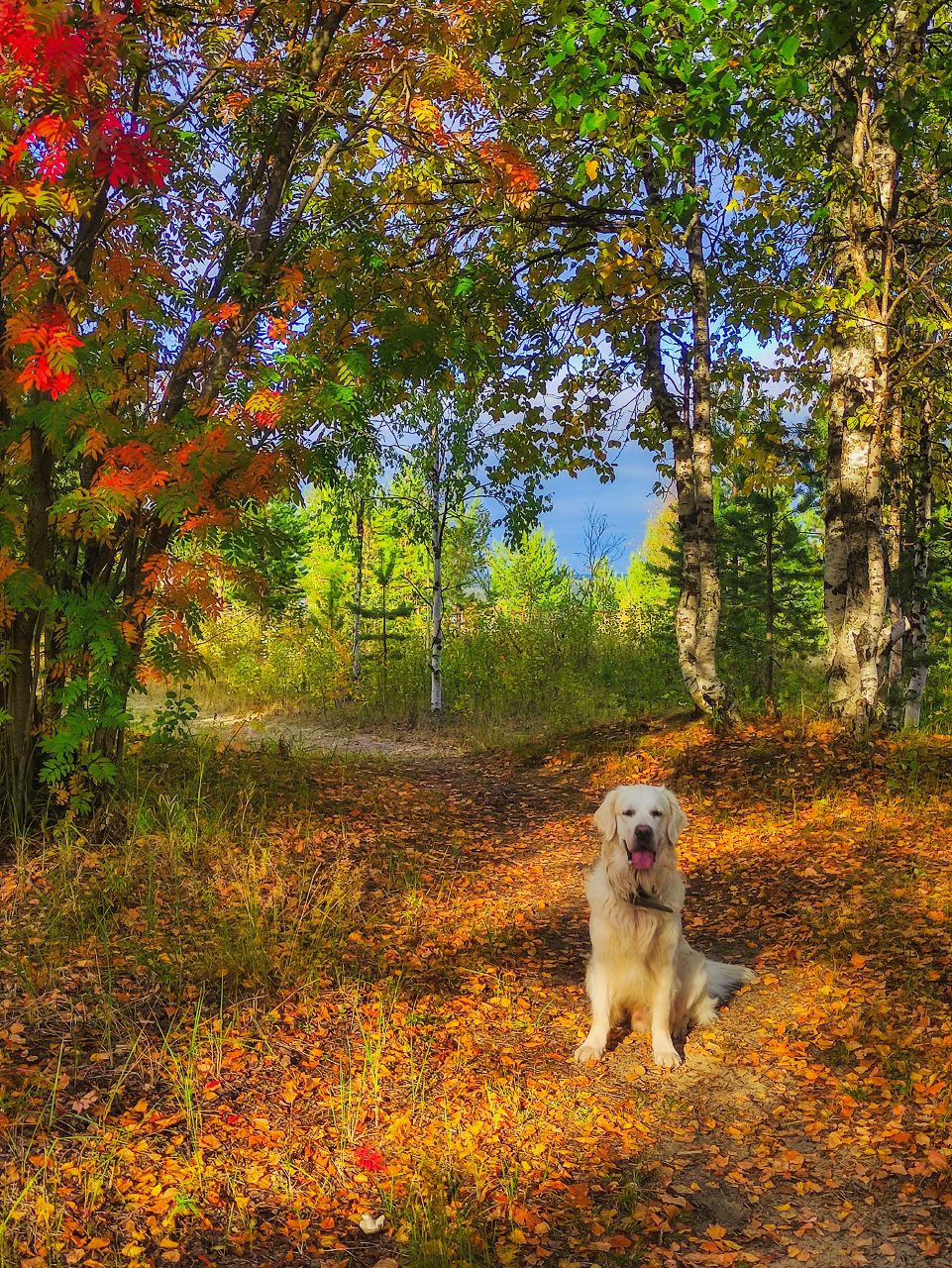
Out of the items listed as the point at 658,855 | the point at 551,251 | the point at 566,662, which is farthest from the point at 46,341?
the point at 566,662

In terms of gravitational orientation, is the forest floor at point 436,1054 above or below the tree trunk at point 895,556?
below

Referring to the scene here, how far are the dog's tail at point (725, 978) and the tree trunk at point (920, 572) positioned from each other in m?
8.62

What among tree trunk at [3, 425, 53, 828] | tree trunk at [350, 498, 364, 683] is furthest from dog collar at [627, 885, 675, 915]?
tree trunk at [350, 498, 364, 683]

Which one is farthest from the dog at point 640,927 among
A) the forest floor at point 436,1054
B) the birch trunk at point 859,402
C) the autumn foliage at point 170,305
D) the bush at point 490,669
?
the bush at point 490,669

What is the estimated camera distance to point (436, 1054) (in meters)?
4.52

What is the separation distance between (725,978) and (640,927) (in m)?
0.92

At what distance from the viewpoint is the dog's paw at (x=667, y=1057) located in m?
4.44

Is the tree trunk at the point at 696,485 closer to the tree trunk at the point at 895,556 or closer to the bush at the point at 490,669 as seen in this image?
the tree trunk at the point at 895,556

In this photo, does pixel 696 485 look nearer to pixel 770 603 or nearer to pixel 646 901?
pixel 770 603

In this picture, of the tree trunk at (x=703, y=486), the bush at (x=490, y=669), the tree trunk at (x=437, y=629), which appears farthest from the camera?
the bush at (x=490, y=669)

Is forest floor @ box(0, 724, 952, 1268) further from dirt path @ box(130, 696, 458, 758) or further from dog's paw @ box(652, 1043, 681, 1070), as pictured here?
dirt path @ box(130, 696, 458, 758)

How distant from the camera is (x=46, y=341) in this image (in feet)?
15.8

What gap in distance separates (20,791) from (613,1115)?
4582mm

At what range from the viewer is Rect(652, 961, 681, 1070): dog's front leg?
4480 mm
